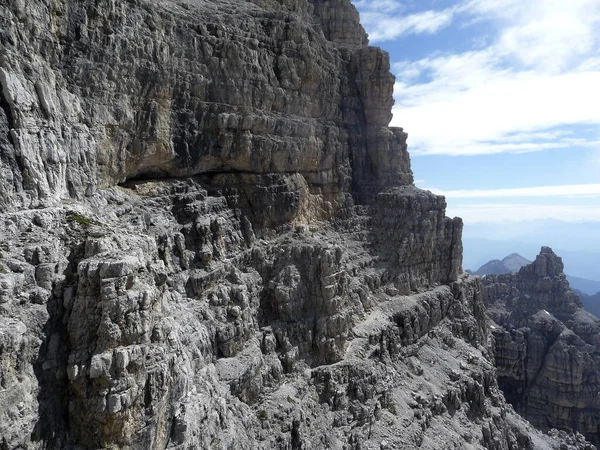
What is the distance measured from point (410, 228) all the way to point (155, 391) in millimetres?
42728

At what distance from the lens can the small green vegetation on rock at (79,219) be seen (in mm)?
22609

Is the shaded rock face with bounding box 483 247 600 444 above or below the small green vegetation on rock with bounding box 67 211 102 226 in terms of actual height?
below

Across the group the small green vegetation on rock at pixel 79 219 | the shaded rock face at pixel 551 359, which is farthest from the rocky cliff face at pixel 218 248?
the shaded rock face at pixel 551 359

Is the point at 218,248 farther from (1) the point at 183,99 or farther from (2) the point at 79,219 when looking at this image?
(2) the point at 79,219

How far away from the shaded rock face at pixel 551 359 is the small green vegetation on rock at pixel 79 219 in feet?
258

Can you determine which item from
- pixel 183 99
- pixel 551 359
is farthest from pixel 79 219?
pixel 551 359

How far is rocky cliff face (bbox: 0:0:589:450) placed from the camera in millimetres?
19828

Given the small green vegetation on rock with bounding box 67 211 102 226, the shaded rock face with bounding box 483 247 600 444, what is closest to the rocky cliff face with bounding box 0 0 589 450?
the small green vegetation on rock with bounding box 67 211 102 226

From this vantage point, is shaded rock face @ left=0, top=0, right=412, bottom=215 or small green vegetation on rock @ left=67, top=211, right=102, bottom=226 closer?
small green vegetation on rock @ left=67, top=211, right=102, bottom=226

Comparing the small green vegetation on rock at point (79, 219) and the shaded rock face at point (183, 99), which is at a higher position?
the shaded rock face at point (183, 99)

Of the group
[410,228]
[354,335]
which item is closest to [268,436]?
[354,335]

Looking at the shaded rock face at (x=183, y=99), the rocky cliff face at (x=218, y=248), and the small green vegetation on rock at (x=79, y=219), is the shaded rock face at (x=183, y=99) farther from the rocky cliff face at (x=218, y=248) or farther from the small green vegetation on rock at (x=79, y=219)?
the small green vegetation on rock at (x=79, y=219)

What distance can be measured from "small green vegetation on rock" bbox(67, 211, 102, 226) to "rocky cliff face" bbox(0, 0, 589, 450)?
0.40 feet

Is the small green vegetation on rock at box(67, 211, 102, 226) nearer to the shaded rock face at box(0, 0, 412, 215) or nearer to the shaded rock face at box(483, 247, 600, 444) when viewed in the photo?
the shaded rock face at box(0, 0, 412, 215)
